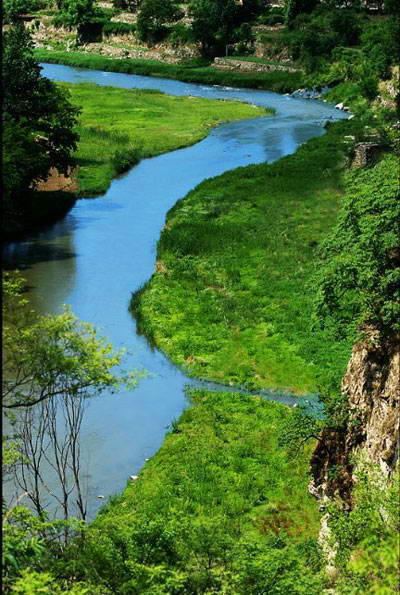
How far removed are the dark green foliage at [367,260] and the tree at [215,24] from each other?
96444mm

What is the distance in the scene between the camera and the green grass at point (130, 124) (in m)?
68.6

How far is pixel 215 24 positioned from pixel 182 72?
A: 10639mm

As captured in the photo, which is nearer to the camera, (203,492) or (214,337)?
(203,492)

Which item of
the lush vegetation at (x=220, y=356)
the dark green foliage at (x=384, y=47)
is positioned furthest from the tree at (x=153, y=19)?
the lush vegetation at (x=220, y=356)

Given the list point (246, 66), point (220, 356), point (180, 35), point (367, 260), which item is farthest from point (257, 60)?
point (367, 260)

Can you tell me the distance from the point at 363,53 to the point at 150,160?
110ft

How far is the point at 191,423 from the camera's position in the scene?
1244 inches

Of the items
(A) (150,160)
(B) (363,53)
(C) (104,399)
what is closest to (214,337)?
(C) (104,399)

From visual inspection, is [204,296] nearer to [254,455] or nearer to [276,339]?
[276,339]

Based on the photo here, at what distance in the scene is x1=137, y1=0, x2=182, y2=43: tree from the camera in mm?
128875

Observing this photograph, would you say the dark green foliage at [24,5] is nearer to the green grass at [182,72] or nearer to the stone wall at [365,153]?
the green grass at [182,72]

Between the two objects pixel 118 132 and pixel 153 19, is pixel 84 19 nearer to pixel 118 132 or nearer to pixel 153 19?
pixel 153 19

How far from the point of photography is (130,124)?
3310 inches

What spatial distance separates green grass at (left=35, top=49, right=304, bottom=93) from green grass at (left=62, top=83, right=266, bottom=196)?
38.3 feet
